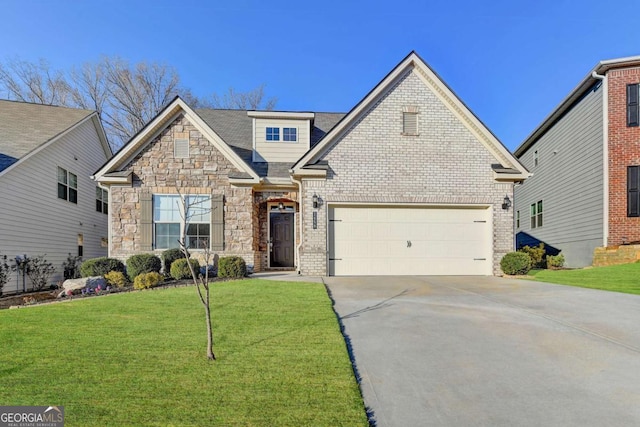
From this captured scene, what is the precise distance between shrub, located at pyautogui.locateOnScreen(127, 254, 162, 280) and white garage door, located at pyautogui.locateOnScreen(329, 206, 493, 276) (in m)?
5.16

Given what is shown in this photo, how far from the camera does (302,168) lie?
34.9 ft

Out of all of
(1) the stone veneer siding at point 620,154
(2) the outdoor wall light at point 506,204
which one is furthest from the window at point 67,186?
(1) the stone veneer siding at point 620,154

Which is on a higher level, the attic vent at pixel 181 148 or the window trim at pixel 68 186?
the attic vent at pixel 181 148

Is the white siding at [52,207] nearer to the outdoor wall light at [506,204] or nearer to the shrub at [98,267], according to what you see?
the shrub at [98,267]

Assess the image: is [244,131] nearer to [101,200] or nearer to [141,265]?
[141,265]

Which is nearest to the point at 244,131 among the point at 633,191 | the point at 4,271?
the point at 4,271

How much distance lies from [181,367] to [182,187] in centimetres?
901

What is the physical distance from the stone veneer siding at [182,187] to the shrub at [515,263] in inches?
312

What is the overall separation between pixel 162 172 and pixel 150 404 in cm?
1002

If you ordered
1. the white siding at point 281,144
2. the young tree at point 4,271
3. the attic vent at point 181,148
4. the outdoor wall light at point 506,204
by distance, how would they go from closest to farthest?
the young tree at point 4,271
the outdoor wall light at point 506,204
the attic vent at point 181,148
the white siding at point 281,144

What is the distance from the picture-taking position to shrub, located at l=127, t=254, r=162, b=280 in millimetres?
9825

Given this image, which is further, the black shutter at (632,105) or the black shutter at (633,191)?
the black shutter at (632,105)

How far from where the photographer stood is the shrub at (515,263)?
416 inches

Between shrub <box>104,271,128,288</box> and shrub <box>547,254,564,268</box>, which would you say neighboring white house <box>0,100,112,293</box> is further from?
shrub <box>547,254,564,268</box>
